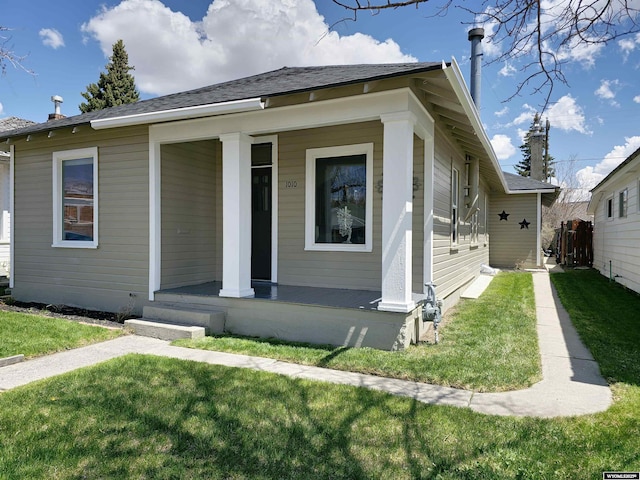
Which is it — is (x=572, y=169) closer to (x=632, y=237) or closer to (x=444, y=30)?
(x=632, y=237)

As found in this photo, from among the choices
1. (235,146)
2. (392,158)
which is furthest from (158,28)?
(392,158)

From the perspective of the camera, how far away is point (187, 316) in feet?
17.8

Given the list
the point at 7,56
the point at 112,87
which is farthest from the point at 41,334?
the point at 112,87

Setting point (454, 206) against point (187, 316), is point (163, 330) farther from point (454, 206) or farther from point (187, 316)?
point (454, 206)

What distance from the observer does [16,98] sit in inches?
229

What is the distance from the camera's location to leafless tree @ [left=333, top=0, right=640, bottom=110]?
2994 millimetres

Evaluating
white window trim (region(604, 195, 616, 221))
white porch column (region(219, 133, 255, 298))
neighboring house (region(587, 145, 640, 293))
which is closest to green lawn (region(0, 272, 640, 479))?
white porch column (region(219, 133, 255, 298))

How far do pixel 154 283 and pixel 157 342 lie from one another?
123cm

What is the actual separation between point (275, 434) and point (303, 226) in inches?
164

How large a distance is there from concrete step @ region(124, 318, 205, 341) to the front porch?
1.38 feet

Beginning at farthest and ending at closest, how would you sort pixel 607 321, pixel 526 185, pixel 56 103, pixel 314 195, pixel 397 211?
pixel 526 185 < pixel 56 103 < pixel 314 195 < pixel 607 321 < pixel 397 211

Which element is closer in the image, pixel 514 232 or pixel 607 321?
pixel 607 321

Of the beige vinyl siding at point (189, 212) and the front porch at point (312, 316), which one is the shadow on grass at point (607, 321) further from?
the beige vinyl siding at point (189, 212)

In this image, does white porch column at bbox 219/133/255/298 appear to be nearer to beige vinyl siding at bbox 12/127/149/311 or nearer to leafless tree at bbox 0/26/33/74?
beige vinyl siding at bbox 12/127/149/311
